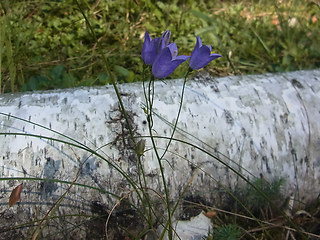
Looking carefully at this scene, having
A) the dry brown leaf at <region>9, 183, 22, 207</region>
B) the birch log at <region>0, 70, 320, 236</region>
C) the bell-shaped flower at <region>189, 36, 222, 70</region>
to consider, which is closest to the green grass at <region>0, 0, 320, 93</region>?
the birch log at <region>0, 70, 320, 236</region>

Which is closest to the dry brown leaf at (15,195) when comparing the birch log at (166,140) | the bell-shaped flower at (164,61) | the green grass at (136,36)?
the birch log at (166,140)

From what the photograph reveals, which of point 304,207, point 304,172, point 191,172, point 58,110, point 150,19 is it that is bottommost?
point 304,207

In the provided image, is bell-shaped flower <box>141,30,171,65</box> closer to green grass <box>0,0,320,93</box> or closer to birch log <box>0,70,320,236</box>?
birch log <box>0,70,320,236</box>

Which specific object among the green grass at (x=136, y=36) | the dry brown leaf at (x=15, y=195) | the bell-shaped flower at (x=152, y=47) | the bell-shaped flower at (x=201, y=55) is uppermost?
the bell-shaped flower at (x=152, y=47)

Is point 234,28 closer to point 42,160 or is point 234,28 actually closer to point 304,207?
point 304,207

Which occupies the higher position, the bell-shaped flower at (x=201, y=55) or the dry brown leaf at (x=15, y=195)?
the bell-shaped flower at (x=201, y=55)

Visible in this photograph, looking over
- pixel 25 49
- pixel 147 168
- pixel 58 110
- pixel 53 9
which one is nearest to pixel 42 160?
pixel 58 110

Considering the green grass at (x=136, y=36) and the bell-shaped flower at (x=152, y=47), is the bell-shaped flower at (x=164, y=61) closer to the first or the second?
Answer: the bell-shaped flower at (x=152, y=47)
